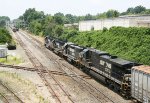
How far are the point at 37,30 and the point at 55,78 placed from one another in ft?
350

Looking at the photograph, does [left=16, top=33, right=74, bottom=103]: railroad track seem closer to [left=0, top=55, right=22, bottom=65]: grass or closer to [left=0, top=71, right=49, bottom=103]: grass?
[left=0, top=71, right=49, bottom=103]: grass

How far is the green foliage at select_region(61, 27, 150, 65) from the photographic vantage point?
43.2m

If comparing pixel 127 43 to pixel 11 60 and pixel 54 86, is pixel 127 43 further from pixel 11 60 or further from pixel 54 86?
pixel 54 86

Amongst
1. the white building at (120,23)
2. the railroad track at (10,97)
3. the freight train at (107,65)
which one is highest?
the white building at (120,23)

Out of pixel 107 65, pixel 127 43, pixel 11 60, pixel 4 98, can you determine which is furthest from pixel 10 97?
pixel 127 43

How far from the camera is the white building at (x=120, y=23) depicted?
63366 millimetres

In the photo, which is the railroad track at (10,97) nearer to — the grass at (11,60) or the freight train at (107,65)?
the freight train at (107,65)

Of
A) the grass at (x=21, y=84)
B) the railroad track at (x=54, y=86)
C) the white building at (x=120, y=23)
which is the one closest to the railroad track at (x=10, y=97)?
the grass at (x=21, y=84)

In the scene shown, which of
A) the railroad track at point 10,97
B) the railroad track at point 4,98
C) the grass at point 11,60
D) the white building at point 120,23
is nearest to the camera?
the railroad track at point 4,98

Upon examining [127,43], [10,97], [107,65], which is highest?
[127,43]

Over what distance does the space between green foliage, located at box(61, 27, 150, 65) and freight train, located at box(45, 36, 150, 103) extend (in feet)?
22.8

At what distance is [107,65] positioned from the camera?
32406mm

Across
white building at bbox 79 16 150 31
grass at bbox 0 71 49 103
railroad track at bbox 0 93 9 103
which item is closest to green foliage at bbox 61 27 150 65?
white building at bbox 79 16 150 31

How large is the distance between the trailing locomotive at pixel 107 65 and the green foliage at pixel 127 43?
6.94m
